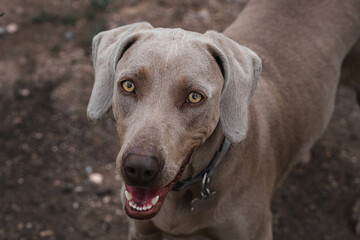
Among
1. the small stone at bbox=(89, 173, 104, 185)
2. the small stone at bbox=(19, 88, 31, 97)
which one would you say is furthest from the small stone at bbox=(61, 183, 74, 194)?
the small stone at bbox=(19, 88, 31, 97)

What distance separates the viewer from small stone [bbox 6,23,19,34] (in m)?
5.50

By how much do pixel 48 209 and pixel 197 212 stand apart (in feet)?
5.66

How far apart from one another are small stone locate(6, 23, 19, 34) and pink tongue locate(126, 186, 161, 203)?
3.80 metres

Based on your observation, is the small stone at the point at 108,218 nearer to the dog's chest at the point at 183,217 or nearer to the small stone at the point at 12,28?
the dog's chest at the point at 183,217

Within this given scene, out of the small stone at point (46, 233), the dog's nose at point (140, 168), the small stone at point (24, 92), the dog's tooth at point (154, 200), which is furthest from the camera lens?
the small stone at point (24, 92)

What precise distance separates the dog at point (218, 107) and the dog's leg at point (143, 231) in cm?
1

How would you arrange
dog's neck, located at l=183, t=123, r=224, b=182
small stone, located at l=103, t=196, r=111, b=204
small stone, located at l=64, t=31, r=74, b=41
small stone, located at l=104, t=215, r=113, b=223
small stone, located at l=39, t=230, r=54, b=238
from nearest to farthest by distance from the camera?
1. dog's neck, located at l=183, t=123, r=224, b=182
2. small stone, located at l=39, t=230, r=54, b=238
3. small stone, located at l=104, t=215, r=113, b=223
4. small stone, located at l=103, t=196, r=111, b=204
5. small stone, located at l=64, t=31, r=74, b=41

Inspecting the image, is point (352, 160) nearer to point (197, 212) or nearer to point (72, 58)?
point (197, 212)

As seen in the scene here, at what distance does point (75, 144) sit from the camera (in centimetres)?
455

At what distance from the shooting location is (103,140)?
459cm

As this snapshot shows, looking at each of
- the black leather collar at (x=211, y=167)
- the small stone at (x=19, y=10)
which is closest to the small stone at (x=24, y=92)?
the small stone at (x=19, y=10)

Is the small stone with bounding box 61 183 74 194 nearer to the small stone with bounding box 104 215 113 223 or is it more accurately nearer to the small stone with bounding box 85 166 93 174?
the small stone with bounding box 85 166 93 174

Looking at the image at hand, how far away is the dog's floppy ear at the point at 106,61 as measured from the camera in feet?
7.93

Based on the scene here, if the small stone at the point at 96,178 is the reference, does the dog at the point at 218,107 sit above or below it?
above
